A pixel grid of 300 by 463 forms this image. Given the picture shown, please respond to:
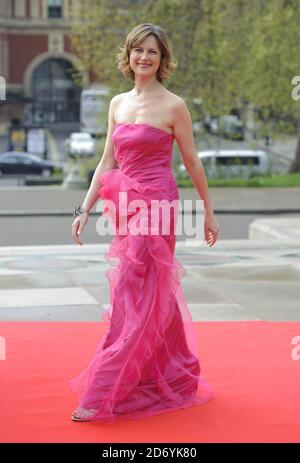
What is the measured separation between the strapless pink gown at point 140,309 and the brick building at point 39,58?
2598 inches

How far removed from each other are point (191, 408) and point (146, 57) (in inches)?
76.1

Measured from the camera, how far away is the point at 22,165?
46.0 m

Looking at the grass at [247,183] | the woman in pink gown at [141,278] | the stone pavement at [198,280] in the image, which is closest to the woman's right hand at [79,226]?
the woman in pink gown at [141,278]

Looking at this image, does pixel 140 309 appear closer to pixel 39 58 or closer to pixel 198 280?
pixel 198 280

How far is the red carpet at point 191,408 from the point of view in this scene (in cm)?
532

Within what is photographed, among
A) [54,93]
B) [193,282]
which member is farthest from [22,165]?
[193,282]

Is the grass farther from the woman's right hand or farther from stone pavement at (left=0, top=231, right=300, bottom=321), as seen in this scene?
the woman's right hand

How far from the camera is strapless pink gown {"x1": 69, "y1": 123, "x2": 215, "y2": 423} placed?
18.4 feet

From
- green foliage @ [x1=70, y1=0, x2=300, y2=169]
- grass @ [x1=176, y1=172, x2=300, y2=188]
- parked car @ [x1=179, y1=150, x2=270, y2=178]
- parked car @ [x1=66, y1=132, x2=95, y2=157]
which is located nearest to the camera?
green foliage @ [x1=70, y1=0, x2=300, y2=169]

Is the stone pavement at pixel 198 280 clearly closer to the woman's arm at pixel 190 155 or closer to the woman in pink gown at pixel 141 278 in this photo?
the woman's arm at pixel 190 155

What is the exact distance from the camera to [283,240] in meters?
14.5

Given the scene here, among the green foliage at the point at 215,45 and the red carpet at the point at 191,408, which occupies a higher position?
the green foliage at the point at 215,45

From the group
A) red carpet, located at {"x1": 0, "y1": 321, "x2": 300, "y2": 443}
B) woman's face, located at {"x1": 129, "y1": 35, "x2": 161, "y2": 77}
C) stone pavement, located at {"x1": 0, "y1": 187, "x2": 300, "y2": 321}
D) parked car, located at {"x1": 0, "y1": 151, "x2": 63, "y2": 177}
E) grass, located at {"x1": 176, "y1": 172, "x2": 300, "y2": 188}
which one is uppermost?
woman's face, located at {"x1": 129, "y1": 35, "x2": 161, "y2": 77}

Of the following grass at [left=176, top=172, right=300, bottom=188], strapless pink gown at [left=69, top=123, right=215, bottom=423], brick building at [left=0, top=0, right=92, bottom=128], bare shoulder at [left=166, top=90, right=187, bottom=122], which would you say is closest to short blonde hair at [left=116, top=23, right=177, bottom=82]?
bare shoulder at [left=166, top=90, right=187, bottom=122]
